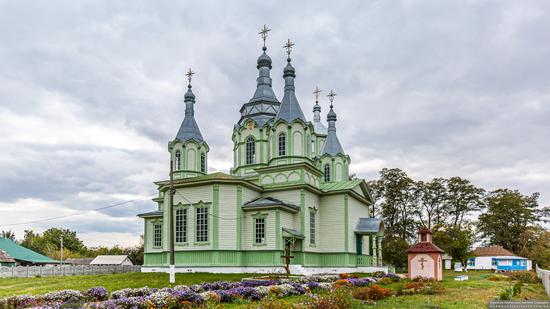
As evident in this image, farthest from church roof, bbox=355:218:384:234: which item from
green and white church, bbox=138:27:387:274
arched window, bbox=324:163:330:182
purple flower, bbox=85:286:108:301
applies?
purple flower, bbox=85:286:108:301

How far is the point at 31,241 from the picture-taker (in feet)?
228

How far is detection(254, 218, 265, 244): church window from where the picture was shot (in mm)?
26766

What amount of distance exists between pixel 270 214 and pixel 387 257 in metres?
20.6

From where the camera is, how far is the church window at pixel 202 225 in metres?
26.5

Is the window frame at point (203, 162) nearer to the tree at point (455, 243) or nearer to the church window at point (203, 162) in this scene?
the church window at point (203, 162)

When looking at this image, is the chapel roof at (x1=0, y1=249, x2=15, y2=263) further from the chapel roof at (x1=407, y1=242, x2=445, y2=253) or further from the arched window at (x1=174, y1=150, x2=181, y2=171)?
the chapel roof at (x1=407, y1=242, x2=445, y2=253)

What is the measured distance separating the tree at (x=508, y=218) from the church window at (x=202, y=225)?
1656 inches

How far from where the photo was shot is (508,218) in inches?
2287

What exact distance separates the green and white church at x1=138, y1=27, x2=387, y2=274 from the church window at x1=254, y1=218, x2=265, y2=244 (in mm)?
57

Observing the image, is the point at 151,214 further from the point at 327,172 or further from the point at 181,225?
the point at 327,172

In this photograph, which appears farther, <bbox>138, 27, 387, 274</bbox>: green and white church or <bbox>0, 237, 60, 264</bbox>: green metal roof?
<bbox>0, 237, 60, 264</bbox>: green metal roof

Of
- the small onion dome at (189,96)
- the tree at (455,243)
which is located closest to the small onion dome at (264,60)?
the small onion dome at (189,96)

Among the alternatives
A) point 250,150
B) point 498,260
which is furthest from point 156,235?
point 498,260

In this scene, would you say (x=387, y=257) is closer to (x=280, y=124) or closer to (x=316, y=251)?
(x=316, y=251)
